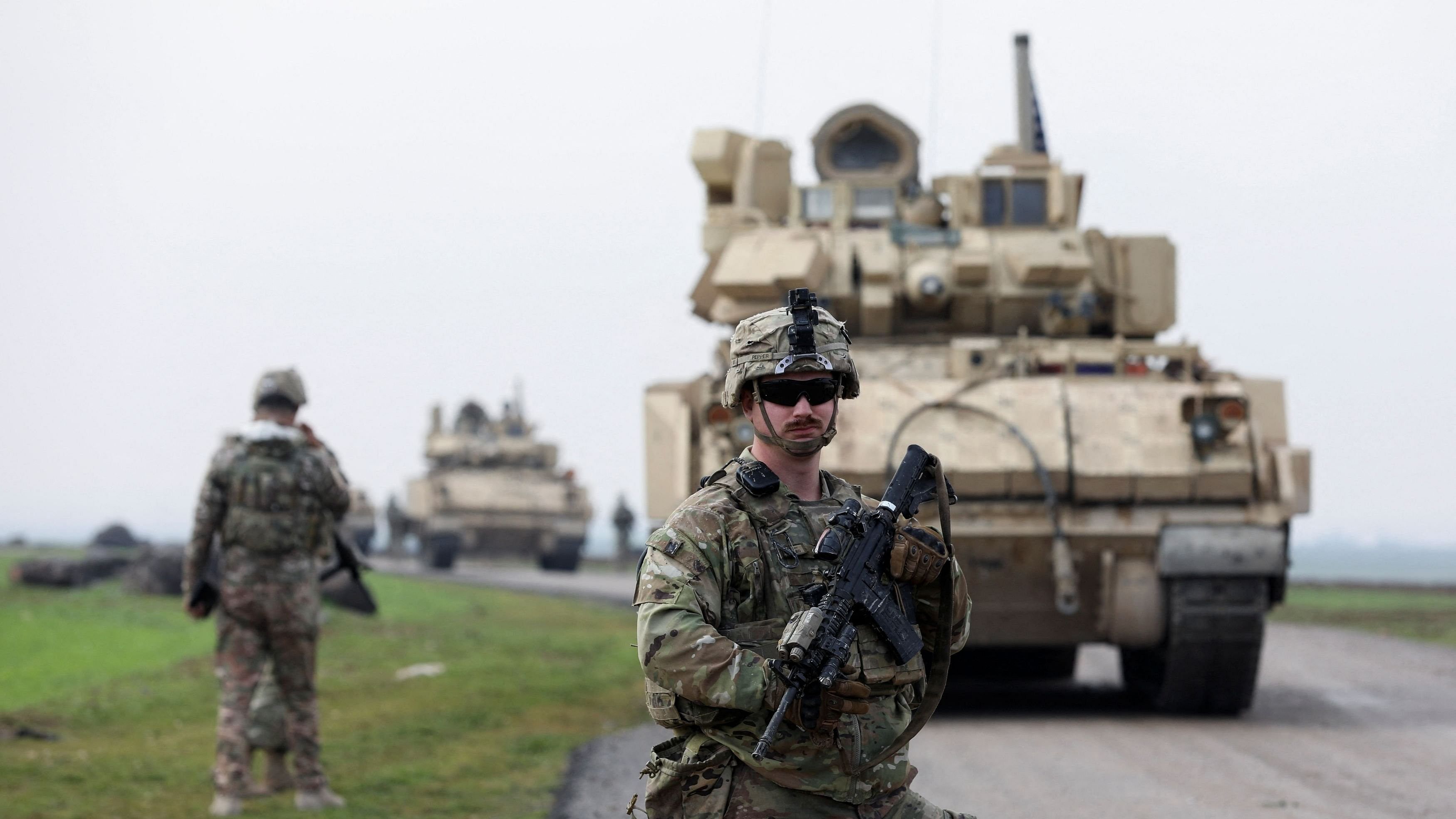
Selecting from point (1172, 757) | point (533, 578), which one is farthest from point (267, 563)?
point (533, 578)

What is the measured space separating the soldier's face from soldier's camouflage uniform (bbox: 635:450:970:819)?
0.13 meters

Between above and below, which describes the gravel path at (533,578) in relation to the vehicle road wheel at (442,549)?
below

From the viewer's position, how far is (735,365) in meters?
3.93

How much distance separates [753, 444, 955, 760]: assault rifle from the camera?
11.4 ft

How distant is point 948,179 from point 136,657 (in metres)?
7.43

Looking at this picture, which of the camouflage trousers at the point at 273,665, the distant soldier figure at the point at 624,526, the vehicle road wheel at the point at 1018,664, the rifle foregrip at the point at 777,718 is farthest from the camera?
the distant soldier figure at the point at 624,526

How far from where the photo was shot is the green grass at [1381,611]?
1823cm

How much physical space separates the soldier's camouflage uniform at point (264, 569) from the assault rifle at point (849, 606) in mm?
4705

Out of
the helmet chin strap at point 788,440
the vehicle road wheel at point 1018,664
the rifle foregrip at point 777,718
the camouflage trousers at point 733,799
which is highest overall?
the helmet chin strap at point 788,440

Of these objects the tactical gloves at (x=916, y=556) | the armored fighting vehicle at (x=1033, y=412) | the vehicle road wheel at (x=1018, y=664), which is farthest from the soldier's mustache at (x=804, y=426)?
the vehicle road wheel at (x=1018, y=664)

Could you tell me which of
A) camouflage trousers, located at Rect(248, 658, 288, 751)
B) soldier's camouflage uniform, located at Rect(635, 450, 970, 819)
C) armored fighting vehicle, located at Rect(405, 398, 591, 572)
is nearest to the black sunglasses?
soldier's camouflage uniform, located at Rect(635, 450, 970, 819)

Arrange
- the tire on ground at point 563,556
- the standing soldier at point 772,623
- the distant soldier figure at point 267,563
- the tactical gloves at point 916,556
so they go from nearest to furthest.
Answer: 1. the standing soldier at point 772,623
2. the tactical gloves at point 916,556
3. the distant soldier figure at point 267,563
4. the tire on ground at point 563,556

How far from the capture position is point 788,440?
384 centimetres

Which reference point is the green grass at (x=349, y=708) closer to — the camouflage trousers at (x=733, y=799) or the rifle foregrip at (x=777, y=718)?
the camouflage trousers at (x=733, y=799)
